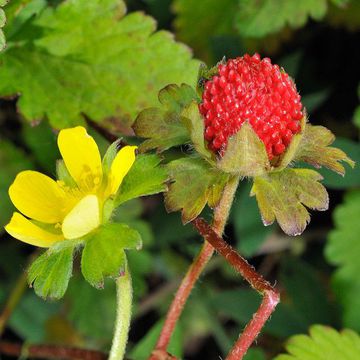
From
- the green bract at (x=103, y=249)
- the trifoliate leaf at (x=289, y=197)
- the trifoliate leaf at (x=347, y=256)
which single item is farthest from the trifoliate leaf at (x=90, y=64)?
the trifoliate leaf at (x=347, y=256)

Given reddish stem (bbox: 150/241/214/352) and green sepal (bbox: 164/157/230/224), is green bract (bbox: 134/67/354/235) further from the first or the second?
reddish stem (bbox: 150/241/214/352)

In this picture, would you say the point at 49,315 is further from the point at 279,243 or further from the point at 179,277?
the point at 279,243

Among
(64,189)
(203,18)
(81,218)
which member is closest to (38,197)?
(64,189)

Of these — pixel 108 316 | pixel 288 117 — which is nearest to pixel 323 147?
pixel 288 117

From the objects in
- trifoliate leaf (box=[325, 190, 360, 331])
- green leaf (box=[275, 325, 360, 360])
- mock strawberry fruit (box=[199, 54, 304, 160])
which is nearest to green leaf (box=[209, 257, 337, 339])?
trifoliate leaf (box=[325, 190, 360, 331])

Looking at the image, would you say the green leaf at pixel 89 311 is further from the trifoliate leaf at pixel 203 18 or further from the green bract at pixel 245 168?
the green bract at pixel 245 168

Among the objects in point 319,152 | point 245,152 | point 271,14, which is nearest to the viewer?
point 245,152

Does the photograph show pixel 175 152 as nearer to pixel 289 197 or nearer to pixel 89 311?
pixel 89 311
